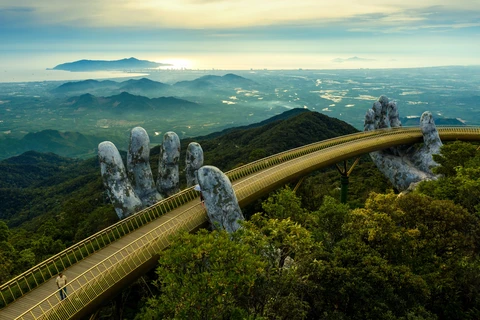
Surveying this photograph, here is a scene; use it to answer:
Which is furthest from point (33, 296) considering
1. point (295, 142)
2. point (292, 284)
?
point (295, 142)

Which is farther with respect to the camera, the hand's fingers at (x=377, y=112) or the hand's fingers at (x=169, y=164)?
the hand's fingers at (x=377, y=112)

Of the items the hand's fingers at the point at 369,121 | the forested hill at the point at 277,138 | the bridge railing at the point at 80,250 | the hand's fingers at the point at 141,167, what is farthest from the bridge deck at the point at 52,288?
the forested hill at the point at 277,138

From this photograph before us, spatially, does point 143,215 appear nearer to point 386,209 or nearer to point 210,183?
point 210,183

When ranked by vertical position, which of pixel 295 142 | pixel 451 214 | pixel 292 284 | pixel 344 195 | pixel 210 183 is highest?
pixel 210 183

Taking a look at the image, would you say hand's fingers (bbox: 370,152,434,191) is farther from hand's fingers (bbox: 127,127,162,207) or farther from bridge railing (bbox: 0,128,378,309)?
hand's fingers (bbox: 127,127,162,207)

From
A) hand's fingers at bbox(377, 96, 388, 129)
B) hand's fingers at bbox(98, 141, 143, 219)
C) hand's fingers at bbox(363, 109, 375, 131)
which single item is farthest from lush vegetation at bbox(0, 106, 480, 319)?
hand's fingers at bbox(377, 96, 388, 129)

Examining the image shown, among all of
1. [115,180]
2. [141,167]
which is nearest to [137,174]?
[141,167]

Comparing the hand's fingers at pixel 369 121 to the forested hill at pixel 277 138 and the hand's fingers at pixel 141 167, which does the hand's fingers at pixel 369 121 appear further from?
the forested hill at pixel 277 138
